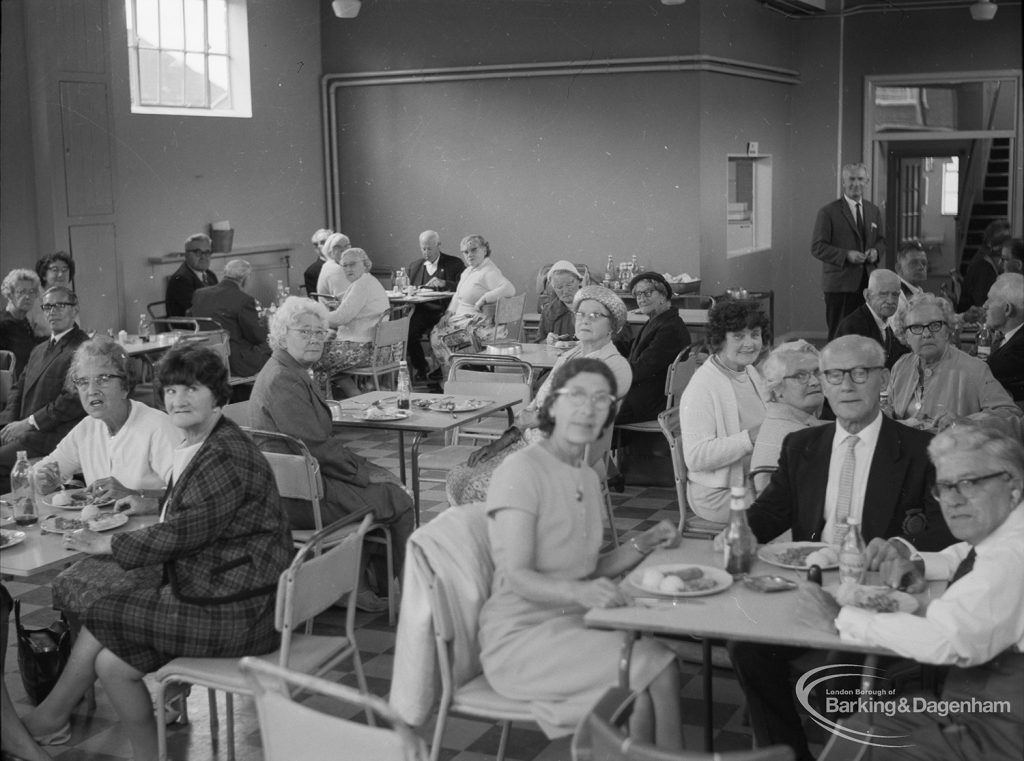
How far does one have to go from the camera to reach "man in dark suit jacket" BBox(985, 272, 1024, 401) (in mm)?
6410

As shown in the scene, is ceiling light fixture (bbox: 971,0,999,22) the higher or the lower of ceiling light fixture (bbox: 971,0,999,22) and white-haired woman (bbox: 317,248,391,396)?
the higher

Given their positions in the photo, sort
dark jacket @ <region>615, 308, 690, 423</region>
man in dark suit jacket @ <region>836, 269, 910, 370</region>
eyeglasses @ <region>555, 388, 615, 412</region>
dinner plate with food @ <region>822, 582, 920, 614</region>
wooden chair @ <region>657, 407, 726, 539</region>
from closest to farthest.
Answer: dinner plate with food @ <region>822, 582, 920, 614</region> < eyeglasses @ <region>555, 388, 615, 412</region> < wooden chair @ <region>657, 407, 726, 539</region> < man in dark suit jacket @ <region>836, 269, 910, 370</region> < dark jacket @ <region>615, 308, 690, 423</region>

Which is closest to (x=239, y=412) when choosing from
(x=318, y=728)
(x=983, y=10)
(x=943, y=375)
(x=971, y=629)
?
(x=943, y=375)

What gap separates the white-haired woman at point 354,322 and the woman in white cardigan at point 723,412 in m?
5.13

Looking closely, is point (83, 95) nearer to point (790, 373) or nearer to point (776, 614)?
point (790, 373)

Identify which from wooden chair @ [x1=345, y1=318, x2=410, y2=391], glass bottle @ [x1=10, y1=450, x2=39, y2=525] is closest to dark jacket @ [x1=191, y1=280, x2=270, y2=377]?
wooden chair @ [x1=345, y1=318, x2=410, y2=391]

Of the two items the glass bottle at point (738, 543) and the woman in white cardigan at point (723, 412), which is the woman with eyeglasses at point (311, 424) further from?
the glass bottle at point (738, 543)

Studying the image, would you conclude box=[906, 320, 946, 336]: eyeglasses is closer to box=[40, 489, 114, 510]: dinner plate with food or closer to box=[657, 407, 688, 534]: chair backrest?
box=[657, 407, 688, 534]: chair backrest

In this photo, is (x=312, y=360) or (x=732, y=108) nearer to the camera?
(x=312, y=360)

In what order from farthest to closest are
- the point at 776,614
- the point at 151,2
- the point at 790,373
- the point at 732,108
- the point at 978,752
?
1. the point at 732,108
2. the point at 151,2
3. the point at 790,373
4. the point at 776,614
5. the point at 978,752

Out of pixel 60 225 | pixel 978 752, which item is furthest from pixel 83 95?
pixel 978 752

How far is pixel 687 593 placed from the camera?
3219mm

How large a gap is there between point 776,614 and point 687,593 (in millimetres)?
247

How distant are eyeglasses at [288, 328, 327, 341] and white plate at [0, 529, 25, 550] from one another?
1665mm
